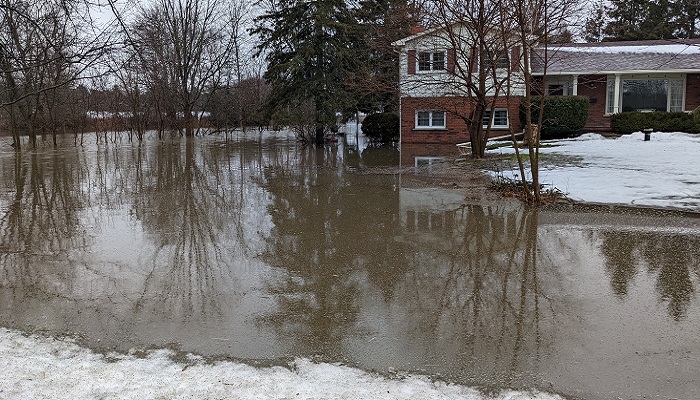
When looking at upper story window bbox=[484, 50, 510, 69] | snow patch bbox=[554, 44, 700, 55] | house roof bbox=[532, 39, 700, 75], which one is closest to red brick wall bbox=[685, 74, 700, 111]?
house roof bbox=[532, 39, 700, 75]

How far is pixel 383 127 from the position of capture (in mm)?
28594

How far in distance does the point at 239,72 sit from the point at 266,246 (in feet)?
135

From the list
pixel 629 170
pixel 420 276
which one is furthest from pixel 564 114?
pixel 420 276

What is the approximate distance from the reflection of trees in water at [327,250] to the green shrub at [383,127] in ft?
51.6

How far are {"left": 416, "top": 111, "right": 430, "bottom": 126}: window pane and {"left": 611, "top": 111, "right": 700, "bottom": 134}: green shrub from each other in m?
7.87

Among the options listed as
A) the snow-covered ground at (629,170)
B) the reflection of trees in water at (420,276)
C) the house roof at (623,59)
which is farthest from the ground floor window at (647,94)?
the reflection of trees in water at (420,276)

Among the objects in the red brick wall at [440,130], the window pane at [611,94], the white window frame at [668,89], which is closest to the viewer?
the red brick wall at [440,130]

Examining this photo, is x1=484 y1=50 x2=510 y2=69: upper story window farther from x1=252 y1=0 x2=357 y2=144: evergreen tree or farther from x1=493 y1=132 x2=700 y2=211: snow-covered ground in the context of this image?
x1=252 y1=0 x2=357 y2=144: evergreen tree

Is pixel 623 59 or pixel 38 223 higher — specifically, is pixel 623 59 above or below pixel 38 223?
above

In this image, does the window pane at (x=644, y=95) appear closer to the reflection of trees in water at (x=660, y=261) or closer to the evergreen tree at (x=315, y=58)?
the evergreen tree at (x=315, y=58)

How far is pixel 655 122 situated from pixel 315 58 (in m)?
14.6

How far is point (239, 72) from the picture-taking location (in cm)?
4562

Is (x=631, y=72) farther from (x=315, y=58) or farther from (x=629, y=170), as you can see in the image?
(x=315, y=58)

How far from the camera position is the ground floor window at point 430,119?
24.8 m
